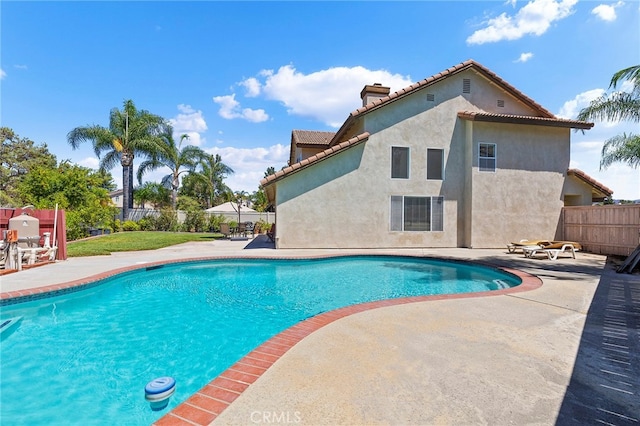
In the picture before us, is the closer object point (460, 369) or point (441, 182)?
point (460, 369)

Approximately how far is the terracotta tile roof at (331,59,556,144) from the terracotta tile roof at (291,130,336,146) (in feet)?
15.7

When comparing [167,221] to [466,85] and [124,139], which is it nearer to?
[124,139]

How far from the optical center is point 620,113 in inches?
621

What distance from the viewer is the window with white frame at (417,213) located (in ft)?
54.0

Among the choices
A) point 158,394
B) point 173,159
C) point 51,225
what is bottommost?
point 158,394

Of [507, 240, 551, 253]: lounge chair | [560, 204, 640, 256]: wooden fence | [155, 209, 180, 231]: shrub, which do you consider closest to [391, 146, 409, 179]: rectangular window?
[507, 240, 551, 253]: lounge chair

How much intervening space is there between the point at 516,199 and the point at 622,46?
851cm

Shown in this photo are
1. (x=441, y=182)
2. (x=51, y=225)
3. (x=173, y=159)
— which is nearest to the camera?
(x=51, y=225)

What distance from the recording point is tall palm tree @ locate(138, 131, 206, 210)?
31.9m

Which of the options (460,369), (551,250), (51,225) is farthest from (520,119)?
(51,225)

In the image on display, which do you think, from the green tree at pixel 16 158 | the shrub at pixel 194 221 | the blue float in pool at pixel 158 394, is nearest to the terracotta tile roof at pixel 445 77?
the blue float in pool at pixel 158 394

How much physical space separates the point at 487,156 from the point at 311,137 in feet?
39.9

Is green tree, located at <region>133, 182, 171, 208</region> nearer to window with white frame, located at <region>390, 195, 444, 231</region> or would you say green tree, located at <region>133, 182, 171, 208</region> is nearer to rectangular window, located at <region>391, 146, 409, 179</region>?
rectangular window, located at <region>391, 146, 409, 179</region>

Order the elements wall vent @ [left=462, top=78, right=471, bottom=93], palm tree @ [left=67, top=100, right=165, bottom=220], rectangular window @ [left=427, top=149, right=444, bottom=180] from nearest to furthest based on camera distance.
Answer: rectangular window @ [left=427, top=149, right=444, bottom=180] → wall vent @ [left=462, top=78, right=471, bottom=93] → palm tree @ [left=67, top=100, right=165, bottom=220]
